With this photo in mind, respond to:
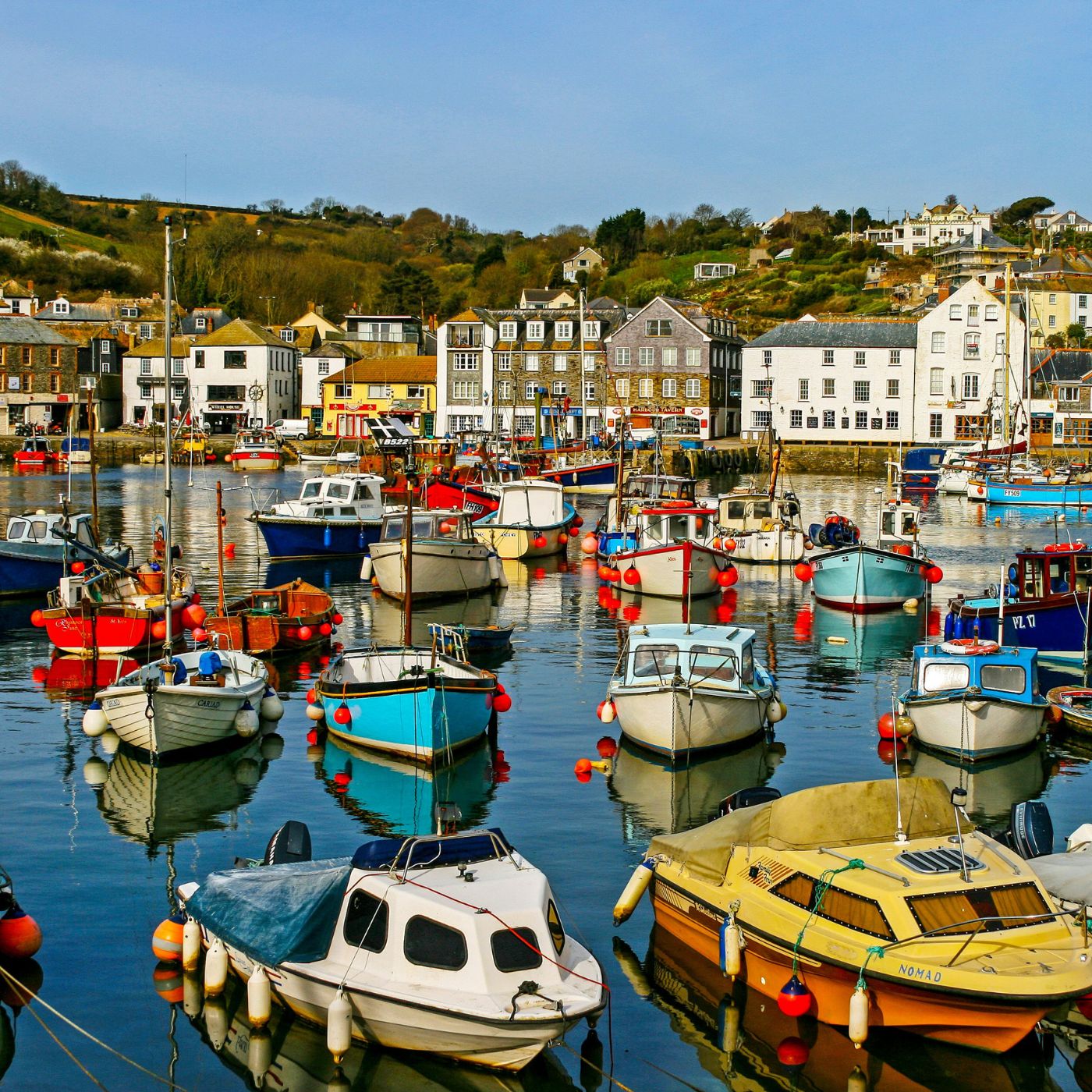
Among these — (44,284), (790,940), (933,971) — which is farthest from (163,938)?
(44,284)

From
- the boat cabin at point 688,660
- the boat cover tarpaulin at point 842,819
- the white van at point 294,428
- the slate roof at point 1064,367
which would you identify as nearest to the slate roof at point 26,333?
the white van at point 294,428

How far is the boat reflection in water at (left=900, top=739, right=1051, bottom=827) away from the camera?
2339cm

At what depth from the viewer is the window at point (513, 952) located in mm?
13852

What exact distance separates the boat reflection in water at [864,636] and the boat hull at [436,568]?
10.6 m

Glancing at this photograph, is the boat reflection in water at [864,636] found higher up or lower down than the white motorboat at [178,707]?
lower down

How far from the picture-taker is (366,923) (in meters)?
14.5

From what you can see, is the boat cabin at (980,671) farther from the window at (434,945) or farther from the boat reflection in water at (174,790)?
the window at (434,945)

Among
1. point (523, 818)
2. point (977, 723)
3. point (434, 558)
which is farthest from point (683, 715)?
point (434, 558)

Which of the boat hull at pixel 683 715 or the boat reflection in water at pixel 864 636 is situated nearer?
the boat hull at pixel 683 715

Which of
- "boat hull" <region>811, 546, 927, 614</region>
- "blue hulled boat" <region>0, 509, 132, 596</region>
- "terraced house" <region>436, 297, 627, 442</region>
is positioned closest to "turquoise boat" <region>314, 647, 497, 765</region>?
Answer: "boat hull" <region>811, 546, 927, 614</region>

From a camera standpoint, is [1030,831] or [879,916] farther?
[1030,831]

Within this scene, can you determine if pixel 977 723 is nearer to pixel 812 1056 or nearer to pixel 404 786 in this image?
pixel 404 786

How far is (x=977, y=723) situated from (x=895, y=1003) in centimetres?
1152

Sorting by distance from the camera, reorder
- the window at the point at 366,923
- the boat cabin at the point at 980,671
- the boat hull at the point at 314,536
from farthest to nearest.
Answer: the boat hull at the point at 314,536 < the boat cabin at the point at 980,671 < the window at the point at 366,923
